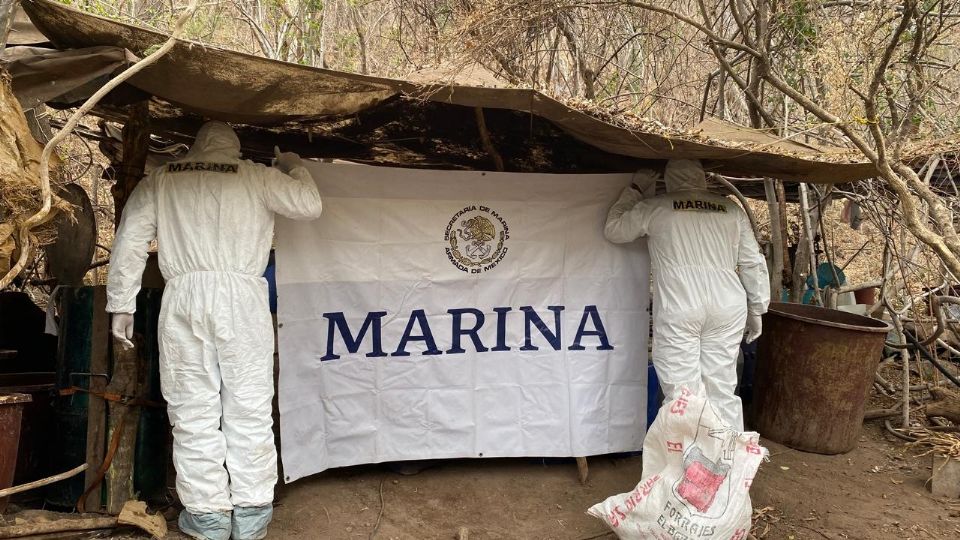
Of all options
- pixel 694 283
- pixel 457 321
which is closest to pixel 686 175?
pixel 694 283

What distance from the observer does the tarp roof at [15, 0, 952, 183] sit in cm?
265

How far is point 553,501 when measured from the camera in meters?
3.92

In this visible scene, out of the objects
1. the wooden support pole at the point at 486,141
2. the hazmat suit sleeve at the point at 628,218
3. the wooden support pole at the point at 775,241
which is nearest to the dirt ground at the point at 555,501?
the hazmat suit sleeve at the point at 628,218

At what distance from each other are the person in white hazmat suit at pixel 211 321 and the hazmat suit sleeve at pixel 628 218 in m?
1.96

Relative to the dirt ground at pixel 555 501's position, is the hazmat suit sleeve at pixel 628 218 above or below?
above

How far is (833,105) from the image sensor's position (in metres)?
3.44

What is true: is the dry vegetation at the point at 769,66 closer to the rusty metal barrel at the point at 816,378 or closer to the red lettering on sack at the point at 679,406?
the rusty metal barrel at the point at 816,378

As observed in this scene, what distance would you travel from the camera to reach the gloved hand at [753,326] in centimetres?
427

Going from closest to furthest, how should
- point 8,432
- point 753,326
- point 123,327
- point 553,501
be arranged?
point 8,432, point 123,327, point 553,501, point 753,326

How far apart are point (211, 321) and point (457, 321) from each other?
1456 mm

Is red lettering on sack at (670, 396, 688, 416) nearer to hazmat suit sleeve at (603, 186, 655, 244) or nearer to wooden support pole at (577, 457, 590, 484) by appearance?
wooden support pole at (577, 457, 590, 484)

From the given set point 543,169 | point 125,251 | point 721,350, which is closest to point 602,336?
point 721,350

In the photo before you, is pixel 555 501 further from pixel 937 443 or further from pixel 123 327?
pixel 937 443

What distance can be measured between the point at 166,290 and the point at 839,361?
156 inches
